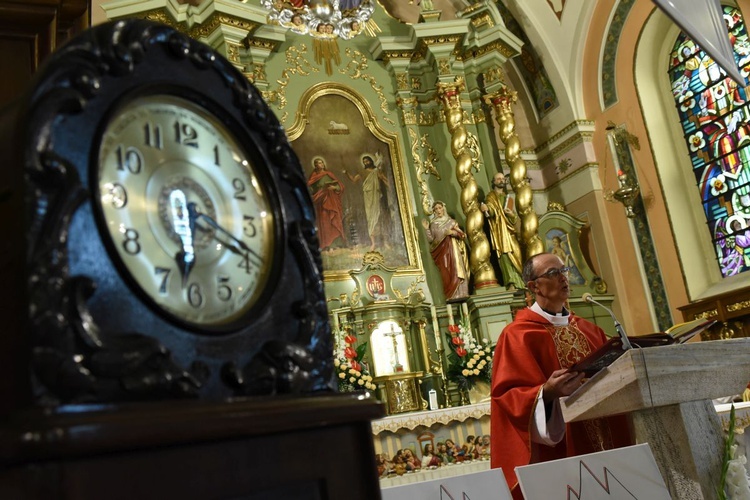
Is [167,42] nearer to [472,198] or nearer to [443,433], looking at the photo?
[443,433]

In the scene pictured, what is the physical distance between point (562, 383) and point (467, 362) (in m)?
5.67

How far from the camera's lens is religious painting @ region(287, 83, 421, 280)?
32.5 ft

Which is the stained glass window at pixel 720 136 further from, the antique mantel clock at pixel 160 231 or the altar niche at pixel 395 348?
the antique mantel clock at pixel 160 231

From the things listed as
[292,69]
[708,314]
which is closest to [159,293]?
[292,69]

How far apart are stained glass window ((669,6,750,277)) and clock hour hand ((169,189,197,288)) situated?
10.8 m

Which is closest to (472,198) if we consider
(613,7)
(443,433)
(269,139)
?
(443,433)

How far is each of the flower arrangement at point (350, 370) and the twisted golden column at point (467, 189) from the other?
2.16 metres

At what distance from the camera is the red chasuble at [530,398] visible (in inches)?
139

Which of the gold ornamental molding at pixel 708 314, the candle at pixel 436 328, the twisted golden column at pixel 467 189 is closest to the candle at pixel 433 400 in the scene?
the candle at pixel 436 328

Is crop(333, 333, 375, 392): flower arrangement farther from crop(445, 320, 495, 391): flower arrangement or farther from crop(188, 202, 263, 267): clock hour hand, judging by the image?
crop(188, 202, 263, 267): clock hour hand

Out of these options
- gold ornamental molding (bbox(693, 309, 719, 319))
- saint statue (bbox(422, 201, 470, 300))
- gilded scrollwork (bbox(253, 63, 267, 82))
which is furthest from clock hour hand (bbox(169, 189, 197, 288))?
gold ornamental molding (bbox(693, 309, 719, 319))

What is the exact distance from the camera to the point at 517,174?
10.6 meters

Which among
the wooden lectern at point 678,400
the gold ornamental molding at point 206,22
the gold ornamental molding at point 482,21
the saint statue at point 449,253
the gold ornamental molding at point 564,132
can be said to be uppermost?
the gold ornamental molding at point 482,21

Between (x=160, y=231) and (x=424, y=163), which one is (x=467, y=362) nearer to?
(x=424, y=163)
